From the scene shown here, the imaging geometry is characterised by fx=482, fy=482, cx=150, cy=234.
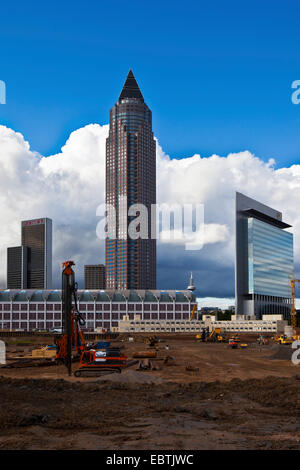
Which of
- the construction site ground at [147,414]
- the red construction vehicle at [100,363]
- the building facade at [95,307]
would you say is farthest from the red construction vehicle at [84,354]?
the building facade at [95,307]

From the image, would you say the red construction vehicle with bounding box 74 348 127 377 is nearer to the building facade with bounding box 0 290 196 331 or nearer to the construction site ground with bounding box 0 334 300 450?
the construction site ground with bounding box 0 334 300 450

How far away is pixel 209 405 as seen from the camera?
86.1 feet

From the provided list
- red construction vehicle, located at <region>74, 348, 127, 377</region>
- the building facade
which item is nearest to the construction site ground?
red construction vehicle, located at <region>74, 348, 127, 377</region>

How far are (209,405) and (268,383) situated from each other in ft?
27.7

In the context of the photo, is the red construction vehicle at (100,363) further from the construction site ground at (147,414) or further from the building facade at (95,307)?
the building facade at (95,307)

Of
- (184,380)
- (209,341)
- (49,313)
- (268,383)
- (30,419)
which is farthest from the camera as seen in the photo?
(49,313)

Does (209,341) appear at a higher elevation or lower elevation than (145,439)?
lower

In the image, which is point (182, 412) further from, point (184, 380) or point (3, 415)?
point (184, 380)

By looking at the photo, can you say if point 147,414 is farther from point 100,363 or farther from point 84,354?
point 84,354

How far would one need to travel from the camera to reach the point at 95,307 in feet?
550

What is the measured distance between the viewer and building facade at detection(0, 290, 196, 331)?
165 meters

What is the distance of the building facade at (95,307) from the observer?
6496 inches
